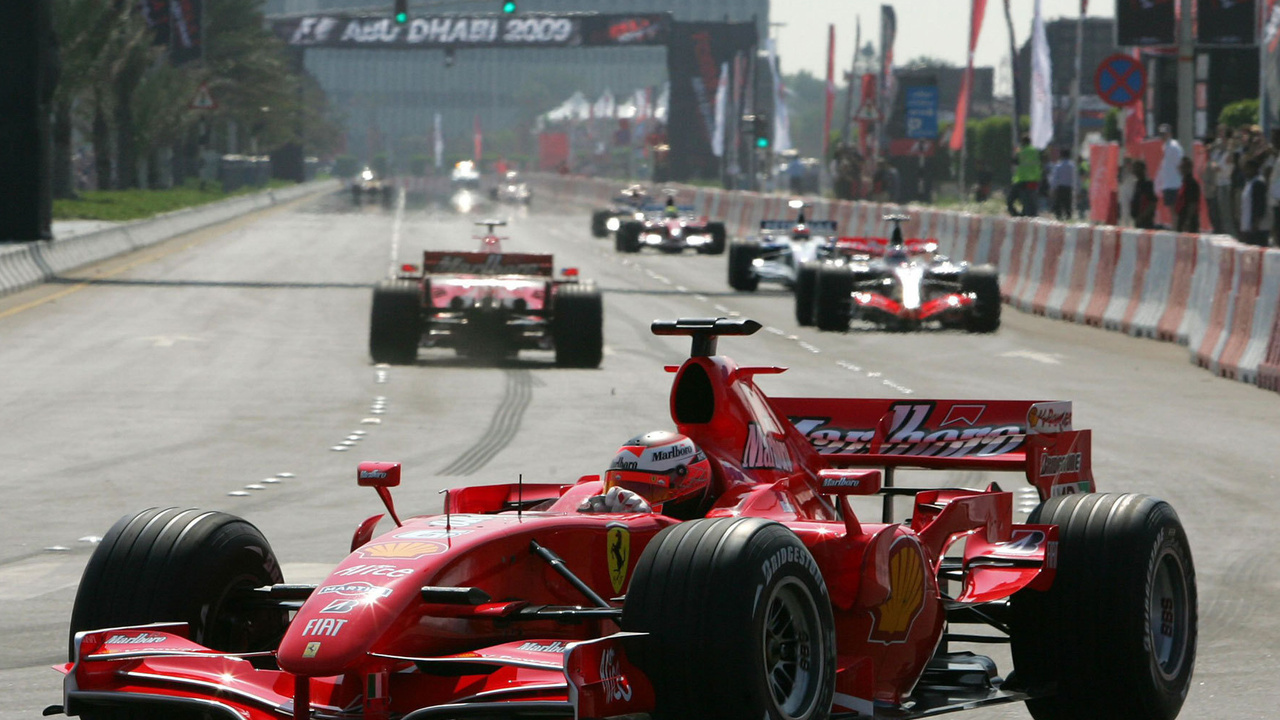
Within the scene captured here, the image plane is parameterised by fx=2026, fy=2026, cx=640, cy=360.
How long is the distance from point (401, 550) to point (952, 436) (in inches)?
114

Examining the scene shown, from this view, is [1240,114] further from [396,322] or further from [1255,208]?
[396,322]

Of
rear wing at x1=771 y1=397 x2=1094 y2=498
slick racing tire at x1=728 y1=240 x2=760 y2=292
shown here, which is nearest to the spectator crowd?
slick racing tire at x1=728 y1=240 x2=760 y2=292

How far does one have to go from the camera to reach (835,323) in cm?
2397

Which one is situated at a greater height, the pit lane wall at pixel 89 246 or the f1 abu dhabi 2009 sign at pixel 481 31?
the f1 abu dhabi 2009 sign at pixel 481 31

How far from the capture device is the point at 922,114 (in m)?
51.8

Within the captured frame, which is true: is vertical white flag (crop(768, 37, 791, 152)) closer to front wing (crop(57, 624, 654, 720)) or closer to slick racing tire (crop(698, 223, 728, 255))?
slick racing tire (crop(698, 223, 728, 255))

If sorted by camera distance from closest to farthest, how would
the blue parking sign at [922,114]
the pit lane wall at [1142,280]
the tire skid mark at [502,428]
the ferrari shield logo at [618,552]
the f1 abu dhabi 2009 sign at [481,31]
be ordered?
1. the ferrari shield logo at [618,552]
2. the tire skid mark at [502,428]
3. the pit lane wall at [1142,280]
4. the blue parking sign at [922,114]
5. the f1 abu dhabi 2009 sign at [481,31]

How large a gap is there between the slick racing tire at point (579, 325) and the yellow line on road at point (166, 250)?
28.7 ft

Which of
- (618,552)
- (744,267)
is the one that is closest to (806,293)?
(744,267)

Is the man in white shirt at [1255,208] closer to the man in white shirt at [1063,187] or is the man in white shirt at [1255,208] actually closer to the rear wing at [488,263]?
the rear wing at [488,263]

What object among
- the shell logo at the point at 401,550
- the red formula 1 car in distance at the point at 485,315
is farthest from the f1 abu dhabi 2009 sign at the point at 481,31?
the shell logo at the point at 401,550

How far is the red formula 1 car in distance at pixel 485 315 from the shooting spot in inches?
766

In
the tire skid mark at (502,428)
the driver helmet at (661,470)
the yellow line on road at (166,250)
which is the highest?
the driver helmet at (661,470)

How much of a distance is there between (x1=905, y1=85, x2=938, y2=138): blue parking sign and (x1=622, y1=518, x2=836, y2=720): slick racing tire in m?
46.5
